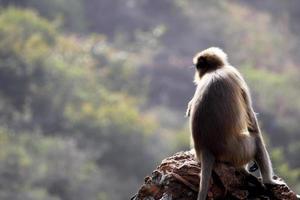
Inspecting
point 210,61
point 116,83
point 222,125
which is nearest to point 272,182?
point 222,125

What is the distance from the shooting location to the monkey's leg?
6.29 metres

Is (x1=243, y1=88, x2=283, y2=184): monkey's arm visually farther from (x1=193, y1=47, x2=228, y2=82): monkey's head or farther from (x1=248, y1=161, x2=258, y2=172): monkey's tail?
(x1=193, y1=47, x2=228, y2=82): monkey's head

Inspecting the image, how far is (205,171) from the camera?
650 cm

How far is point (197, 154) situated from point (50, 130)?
2770cm

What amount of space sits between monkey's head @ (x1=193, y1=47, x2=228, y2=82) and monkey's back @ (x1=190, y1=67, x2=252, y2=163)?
344 mm

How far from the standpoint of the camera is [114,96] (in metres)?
39.2

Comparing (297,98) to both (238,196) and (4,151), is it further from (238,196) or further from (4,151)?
(238,196)

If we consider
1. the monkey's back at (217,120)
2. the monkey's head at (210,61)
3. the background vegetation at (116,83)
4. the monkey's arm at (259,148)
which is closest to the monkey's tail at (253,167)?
the monkey's arm at (259,148)

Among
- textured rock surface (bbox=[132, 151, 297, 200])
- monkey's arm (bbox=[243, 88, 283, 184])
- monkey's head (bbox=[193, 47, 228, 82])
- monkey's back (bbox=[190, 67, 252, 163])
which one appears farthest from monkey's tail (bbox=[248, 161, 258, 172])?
monkey's head (bbox=[193, 47, 228, 82])

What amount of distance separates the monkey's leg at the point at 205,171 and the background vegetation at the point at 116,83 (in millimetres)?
20574

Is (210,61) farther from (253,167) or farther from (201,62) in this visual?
(253,167)

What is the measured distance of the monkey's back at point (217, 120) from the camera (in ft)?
22.5

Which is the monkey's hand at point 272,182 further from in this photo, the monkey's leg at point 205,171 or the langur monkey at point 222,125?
the monkey's leg at point 205,171

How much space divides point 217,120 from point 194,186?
564 millimetres
